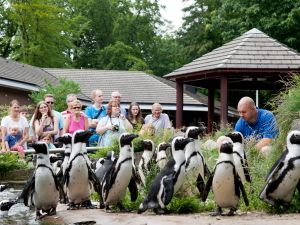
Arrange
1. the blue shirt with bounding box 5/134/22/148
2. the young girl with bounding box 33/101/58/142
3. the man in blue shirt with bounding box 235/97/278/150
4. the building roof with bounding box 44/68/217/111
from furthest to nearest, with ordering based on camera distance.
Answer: the building roof with bounding box 44/68/217/111 < the blue shirt with bounding box 5/134/22/148 < the young girl with bounding box 33/101/58/142 < the man in blue shirt with bounding box 235/97/278/150

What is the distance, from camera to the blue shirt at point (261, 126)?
9232 mm

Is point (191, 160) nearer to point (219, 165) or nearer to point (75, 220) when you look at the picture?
point (219, 165)

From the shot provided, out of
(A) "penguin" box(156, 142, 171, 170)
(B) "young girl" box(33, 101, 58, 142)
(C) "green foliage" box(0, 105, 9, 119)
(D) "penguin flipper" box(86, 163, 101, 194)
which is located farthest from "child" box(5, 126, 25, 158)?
(C) "green foliage" box(0, 105, 9, 119)

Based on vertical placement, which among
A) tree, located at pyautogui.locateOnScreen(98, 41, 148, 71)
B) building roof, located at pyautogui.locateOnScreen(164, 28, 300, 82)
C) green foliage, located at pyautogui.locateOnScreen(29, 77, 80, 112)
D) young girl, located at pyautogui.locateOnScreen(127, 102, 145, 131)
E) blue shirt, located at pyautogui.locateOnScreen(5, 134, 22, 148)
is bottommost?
blue shirt, located at pyautogui.locateOnScreen(5, 134, 22, 148)

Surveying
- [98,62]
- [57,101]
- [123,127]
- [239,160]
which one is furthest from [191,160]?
[98,62]

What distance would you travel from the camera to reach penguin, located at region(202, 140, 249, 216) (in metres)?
6.96

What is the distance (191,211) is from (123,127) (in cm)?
444

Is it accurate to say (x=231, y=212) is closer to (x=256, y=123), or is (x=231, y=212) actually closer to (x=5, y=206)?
(x=5, y=206)

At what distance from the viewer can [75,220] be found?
682 cm

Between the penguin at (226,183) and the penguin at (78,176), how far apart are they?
1616 mm

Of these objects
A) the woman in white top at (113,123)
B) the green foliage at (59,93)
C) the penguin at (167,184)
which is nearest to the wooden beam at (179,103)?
the green foliage at (59,93)

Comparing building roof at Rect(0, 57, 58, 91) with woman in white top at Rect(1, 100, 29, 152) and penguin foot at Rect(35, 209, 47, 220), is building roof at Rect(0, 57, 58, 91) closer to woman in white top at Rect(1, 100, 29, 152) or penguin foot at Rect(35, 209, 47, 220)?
woman in white top at Rect(1, 100, 29, 152)

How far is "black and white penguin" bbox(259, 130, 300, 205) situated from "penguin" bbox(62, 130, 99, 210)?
7.06 feet

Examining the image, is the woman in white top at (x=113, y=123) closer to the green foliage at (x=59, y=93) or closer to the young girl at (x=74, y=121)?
the young girl at (x=74, y=121)
